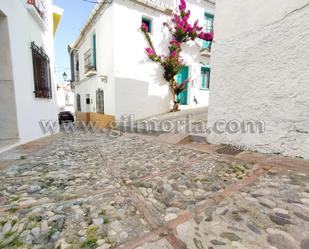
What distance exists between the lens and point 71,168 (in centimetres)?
271

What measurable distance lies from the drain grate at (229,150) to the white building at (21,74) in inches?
154

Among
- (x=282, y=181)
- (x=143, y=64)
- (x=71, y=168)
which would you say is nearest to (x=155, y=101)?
(x=143, y=64)

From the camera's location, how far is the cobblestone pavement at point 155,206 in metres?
1.23

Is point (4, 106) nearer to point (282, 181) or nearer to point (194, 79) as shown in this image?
point (282, 181)

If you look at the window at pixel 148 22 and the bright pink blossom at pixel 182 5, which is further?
the bright pink blossom at pixel 182 5

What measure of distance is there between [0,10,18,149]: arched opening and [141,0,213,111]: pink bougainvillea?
557 cm

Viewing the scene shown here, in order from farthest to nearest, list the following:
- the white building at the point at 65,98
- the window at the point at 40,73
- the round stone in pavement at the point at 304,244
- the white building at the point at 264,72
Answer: the white building at the point at 65,98 < the window at the point at 40,73 < the white building at the point at 264,72 < the round stone in pavement at the point at 304,244

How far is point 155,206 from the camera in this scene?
1652mm

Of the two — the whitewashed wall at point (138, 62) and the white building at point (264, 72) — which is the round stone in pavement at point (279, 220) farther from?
the whitewashed wall at point (138, 62)

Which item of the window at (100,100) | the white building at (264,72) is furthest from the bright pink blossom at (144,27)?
the white building at (264,72)

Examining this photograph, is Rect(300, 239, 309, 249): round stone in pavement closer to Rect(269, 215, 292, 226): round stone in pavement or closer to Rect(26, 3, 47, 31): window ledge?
Rect(269, 215, 292, 226): round stone in pavement

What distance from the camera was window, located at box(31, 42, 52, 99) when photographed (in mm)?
4652

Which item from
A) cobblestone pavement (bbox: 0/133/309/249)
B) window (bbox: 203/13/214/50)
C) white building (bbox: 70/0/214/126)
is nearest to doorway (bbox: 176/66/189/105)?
white building (bbox: 70/0/214/126)

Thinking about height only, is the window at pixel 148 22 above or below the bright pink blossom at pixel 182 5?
below
